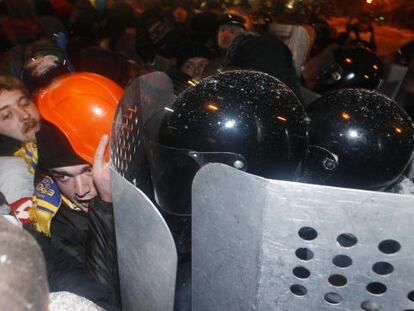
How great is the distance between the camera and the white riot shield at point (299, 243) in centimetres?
67

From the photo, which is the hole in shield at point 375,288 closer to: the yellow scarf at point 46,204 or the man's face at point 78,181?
the man's face at point 78,181

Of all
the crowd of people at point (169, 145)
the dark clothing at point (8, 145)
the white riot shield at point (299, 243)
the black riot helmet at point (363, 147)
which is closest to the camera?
the white riot shield at point (299, 243)

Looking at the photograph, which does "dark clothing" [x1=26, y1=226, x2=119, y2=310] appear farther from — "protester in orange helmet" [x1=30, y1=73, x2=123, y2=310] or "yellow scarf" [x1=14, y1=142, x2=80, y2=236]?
"yellow scarf" [x1=14, y1=142, x2=80, y2=236]

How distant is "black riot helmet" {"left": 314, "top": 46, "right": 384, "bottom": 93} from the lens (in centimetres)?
262

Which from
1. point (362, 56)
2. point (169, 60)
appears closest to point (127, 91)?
point (362, 56)

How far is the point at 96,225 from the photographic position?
1621mm

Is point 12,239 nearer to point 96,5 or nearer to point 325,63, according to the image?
point 325,63

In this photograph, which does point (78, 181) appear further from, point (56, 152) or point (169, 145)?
point (169, 145)

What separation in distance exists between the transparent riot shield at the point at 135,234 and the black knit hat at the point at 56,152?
2.66 feet

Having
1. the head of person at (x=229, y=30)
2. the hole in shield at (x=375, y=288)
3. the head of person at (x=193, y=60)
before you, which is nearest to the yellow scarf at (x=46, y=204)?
the hole in shield at (x=375, y=288)

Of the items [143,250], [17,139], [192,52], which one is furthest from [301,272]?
[192,52]

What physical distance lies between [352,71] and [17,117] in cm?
218

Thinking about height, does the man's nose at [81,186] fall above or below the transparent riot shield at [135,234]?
below

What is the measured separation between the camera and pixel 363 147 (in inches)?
57.4
